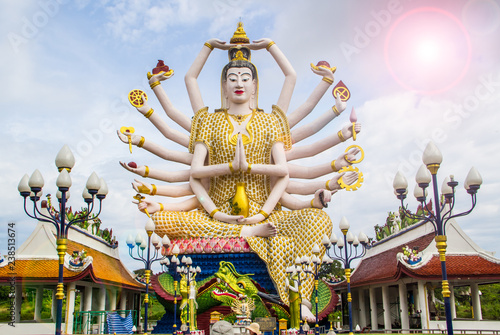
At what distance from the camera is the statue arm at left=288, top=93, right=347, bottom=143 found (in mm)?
15955

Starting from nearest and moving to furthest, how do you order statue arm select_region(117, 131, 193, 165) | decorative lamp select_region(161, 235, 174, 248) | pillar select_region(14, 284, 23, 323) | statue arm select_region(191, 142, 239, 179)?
decorative lamp select_region(161, 235, 174, 248)
pillar select_region(14, 284, 23, 323)
statue arm select_region(191, 142, 239, 179)
statue arm select_region(117, 131, 193, 165)

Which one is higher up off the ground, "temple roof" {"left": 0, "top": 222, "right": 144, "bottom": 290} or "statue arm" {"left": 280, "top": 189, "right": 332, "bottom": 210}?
"statue arm" {"left": 280, "top": 189, "right": 332, "bottom": 210}

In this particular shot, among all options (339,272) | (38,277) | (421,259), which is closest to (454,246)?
(421,259)

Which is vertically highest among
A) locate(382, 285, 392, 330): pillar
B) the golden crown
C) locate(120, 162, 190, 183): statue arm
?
the golden crown

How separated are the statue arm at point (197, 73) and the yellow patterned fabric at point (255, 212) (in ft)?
2.44

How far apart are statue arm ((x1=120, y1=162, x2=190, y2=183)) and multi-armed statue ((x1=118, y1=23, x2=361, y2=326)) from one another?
3cm

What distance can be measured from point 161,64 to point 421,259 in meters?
10.6

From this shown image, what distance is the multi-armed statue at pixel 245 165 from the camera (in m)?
14.2

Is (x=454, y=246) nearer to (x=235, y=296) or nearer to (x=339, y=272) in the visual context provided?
(x=235, y=296)

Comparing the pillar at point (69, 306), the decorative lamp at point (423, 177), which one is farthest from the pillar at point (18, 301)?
the decorative lamp at point (423, 177)

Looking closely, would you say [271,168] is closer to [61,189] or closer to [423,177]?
[423,177]

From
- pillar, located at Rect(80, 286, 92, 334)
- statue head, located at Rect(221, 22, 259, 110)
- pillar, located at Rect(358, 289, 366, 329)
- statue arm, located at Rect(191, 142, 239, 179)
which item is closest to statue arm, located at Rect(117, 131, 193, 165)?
statue arm, located at Rect(191, 142, 239, 179)

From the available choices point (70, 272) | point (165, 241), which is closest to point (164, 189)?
point (165, 241)

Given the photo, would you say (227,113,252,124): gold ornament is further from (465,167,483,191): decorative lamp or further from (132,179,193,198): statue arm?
(465,167,483,191): decorative lamp
